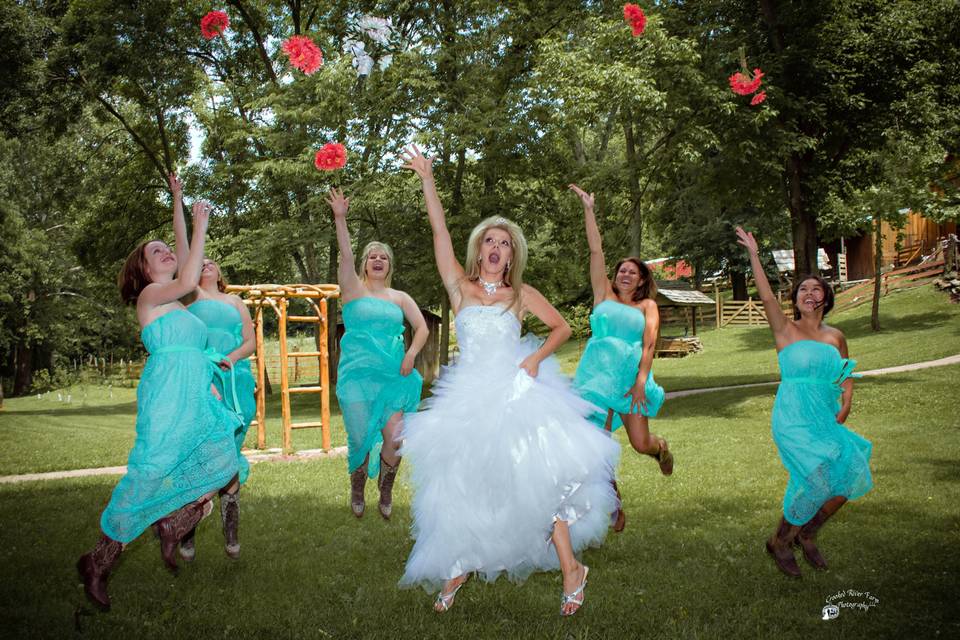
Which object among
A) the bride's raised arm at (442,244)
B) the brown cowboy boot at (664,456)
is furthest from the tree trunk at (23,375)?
the bride's raised arm at (442,244)

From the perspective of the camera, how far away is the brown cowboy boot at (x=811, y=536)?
19.6 ft

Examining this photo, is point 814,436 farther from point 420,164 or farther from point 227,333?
point 227,333

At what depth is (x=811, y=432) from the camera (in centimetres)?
596

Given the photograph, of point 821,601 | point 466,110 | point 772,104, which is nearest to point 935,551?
point 821,601

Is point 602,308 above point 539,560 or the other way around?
above

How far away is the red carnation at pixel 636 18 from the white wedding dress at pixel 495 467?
1235cm

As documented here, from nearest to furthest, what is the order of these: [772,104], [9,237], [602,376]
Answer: [602,376], [772,104], [9,237]

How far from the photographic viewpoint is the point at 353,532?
7.36 metres

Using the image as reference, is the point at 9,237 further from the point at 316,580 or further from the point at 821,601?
the point at 821,601

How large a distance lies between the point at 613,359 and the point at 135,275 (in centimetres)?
438

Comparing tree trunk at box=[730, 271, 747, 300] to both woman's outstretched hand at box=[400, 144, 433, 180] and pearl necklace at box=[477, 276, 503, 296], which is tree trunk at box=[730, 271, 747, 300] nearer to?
woman's outstretched hand at box=[400, 144, 433, 180]

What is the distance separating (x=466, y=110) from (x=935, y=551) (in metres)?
16.7

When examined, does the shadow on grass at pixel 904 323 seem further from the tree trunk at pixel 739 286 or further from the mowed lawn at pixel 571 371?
the tree trunk at pixel 739 286

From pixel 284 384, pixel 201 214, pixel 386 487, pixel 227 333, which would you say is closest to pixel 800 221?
pixel 284 384
